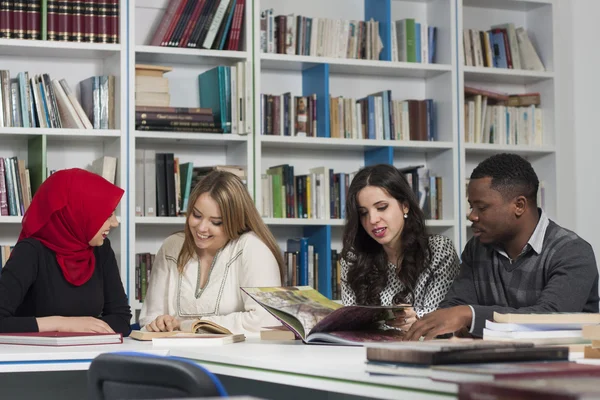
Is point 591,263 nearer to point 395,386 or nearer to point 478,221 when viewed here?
point 478,221

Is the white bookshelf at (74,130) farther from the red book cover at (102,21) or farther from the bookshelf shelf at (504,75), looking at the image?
the bookshelf shelf at (504,75)

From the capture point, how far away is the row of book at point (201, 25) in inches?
168

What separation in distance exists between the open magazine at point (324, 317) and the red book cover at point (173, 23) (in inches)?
88.9

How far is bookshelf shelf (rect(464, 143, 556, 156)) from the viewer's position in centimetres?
474

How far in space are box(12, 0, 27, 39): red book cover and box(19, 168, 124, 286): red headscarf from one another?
1264 millimetres

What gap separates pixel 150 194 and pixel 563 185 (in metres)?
2.21

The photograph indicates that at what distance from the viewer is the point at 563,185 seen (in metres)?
4.92

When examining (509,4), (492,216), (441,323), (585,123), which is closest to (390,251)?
(492,216)

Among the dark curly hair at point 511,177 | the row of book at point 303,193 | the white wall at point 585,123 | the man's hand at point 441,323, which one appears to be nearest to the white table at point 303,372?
the man's hand at point 441,323

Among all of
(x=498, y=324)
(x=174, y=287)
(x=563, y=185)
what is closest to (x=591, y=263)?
(x=498, y=324)

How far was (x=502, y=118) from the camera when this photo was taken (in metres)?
4.88

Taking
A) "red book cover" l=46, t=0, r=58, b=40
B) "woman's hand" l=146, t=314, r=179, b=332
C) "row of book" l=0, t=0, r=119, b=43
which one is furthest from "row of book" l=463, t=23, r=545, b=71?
"woman's hand" l=146, t=314, r=179, b=332

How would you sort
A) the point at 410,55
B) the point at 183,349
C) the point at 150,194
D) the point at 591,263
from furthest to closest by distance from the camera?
the point at 410,55 < the point at 150,194 < the point at 591,263 < the point at 183,349

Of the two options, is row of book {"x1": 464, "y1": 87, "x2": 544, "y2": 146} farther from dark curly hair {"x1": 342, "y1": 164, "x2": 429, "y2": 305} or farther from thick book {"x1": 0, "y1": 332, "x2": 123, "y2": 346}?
thick book {"x1": 0, "y1": 332, "x2": 123, "y2": 346}
